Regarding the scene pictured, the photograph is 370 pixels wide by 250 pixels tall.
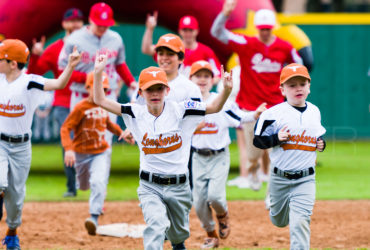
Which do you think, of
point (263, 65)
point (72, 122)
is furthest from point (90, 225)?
point (263, 65)

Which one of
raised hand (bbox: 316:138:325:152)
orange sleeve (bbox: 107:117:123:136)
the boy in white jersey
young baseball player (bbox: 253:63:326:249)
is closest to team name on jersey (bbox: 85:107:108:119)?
orange sleeve (bbox: 107:117:123:136)

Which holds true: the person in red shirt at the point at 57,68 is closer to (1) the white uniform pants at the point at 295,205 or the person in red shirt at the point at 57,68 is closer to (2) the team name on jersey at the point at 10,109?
(2) the team name on jersey at the point at 10,109

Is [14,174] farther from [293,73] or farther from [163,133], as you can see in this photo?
[293,73]

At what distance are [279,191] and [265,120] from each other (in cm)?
58

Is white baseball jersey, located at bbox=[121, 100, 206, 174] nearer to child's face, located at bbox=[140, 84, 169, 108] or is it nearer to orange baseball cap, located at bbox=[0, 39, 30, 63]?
child's face, located at bbox=[140, 84, 169, 108]

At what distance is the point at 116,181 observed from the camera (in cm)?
1073

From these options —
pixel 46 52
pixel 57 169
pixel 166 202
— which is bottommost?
pixel 57 169

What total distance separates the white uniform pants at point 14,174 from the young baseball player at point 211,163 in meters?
1.68

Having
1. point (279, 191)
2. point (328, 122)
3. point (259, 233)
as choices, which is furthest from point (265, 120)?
point (328, 122)

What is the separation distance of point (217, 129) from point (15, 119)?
1988mm

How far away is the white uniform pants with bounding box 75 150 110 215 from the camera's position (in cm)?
683

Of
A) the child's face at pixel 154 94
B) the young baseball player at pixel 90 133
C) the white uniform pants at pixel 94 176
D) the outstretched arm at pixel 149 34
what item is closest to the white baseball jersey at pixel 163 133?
the child's face at pixel 154 94

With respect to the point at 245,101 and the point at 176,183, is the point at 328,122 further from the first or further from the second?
the point at 176,183

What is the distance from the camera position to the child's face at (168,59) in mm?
5848
